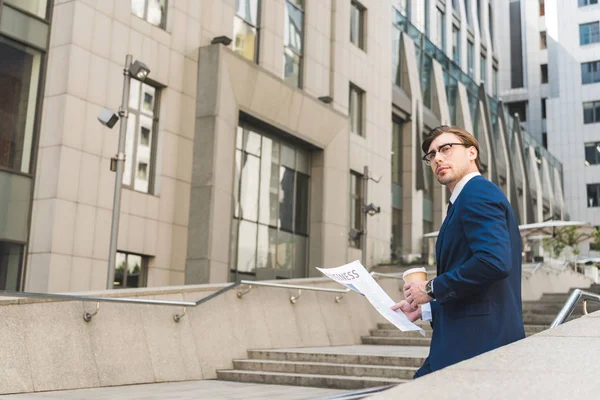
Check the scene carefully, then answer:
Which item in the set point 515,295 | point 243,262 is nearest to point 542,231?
point 243,262

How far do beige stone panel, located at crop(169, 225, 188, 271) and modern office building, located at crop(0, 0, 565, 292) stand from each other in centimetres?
4

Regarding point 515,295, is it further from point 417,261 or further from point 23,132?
point 417,261

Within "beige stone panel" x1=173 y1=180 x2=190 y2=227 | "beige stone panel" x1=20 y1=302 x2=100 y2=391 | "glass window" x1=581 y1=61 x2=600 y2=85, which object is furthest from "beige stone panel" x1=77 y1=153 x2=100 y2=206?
"glass window" x1=581 y1=61 x2=600 y2=85

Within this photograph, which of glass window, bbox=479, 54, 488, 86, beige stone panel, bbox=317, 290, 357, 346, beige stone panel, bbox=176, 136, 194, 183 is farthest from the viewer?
glass window, bbox=479, 54, 488, 86

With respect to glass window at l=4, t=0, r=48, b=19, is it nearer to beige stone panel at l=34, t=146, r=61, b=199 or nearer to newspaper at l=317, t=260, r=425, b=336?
beige stone panel at l=34, t=146, r=61, b=199

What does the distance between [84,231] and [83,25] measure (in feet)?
16.8

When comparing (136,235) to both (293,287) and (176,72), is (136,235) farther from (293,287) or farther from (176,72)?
(293,287)

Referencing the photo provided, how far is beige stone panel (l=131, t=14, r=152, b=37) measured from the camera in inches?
782

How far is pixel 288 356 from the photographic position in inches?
441

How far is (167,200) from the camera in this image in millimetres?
20469

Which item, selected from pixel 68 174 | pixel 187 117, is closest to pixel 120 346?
pixel 68 174

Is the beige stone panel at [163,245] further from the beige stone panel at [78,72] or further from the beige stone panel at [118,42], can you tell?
the beige stone panel at [118,42]

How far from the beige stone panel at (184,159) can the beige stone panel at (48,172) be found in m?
4.12

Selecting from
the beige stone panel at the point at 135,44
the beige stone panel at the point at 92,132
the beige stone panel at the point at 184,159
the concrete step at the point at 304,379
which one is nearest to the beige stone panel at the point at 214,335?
the concrete step at the point at 304,379
